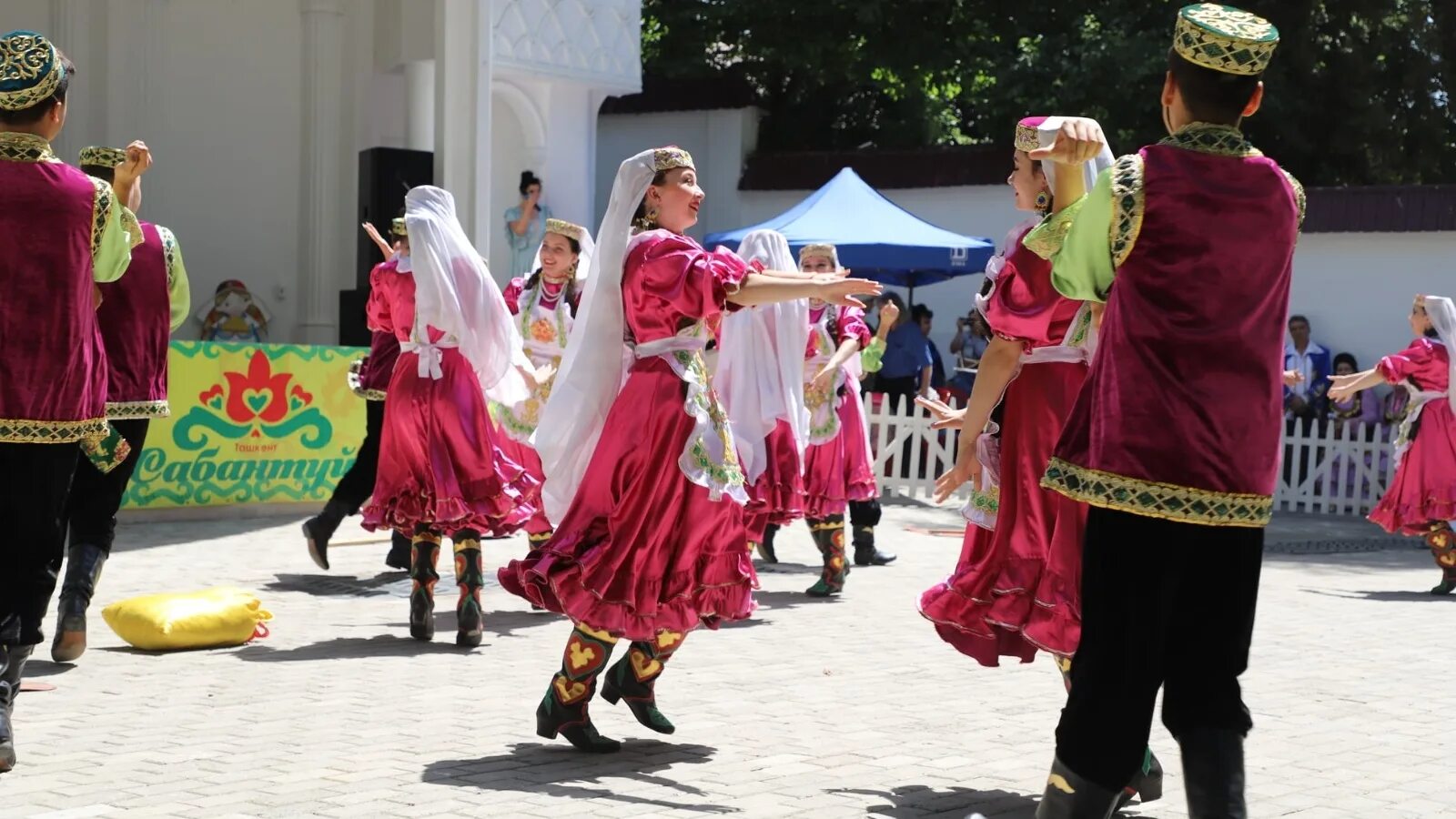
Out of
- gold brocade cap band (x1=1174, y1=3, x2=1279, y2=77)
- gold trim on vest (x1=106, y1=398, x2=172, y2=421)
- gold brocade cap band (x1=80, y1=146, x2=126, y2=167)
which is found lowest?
gold trim on vest (x1=106, y1=398, x2=172, y2=421)

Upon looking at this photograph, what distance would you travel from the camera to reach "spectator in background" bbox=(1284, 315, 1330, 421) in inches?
748

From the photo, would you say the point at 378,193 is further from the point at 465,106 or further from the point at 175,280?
the point at 175,280

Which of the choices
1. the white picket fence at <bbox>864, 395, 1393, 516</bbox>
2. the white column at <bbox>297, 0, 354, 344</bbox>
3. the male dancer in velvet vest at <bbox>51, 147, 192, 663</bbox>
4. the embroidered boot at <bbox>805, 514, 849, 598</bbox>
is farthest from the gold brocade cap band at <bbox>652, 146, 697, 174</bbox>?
the white column at <bbox>297, 0, 354, 344</bbox>

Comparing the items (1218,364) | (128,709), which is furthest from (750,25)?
(1218,364)

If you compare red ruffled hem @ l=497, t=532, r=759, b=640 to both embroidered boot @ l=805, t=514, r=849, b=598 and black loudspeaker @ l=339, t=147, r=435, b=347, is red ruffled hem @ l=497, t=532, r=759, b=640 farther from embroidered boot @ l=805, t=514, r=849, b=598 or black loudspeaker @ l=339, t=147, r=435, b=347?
black loudspeaker @ l=339, t=147, r=435, b=347

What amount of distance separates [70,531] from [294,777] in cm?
262

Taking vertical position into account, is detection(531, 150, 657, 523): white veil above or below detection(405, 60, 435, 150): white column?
below

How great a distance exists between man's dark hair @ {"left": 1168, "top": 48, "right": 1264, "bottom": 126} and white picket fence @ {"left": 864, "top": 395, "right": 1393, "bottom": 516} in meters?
12.7

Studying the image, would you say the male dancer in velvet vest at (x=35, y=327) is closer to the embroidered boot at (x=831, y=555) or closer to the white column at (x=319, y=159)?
the embroidered boot at (x=831, y=555)

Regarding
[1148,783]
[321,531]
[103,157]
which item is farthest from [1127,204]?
[321,531]

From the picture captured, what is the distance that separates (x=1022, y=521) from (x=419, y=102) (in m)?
13.7

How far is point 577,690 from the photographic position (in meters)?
5.83

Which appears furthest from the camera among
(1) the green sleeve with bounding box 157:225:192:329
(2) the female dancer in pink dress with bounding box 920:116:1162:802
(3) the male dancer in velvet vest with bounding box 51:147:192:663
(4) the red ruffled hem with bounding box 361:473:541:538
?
(4) the red ruffled hem with bounding box 361:473:541:538

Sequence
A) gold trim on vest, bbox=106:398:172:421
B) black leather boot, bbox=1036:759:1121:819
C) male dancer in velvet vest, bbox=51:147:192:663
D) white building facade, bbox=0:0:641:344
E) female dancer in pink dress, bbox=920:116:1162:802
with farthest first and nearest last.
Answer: white building facade, bbox=0:0:641:344 < gold trim on vest, bbox=106:398:172:421 < male dancer in velvet vest, bbox=51:147:192:663 < female dancer in pink dress, bbox=920:116:1162:802 < black leather boot, bbox=1036:759:1121:819
